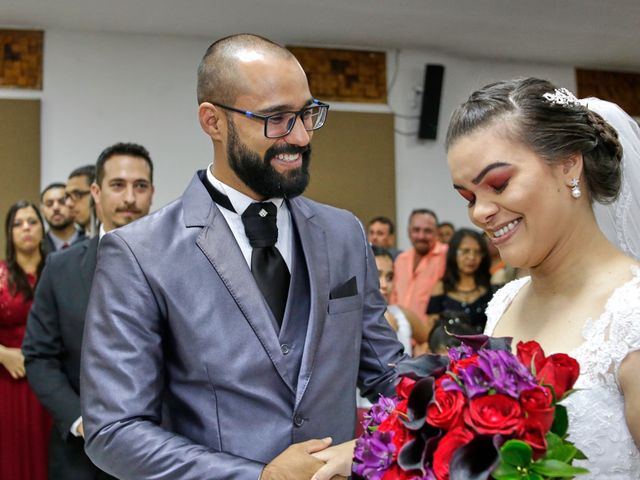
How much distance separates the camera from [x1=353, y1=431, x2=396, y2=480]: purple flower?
1.35 metres

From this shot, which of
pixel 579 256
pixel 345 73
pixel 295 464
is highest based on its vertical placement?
pixel 345 73

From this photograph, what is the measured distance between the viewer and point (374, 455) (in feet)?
4.49

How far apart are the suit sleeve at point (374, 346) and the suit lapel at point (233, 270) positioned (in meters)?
0.30

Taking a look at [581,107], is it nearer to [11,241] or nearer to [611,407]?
[611,407]

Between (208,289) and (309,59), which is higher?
(309,59)

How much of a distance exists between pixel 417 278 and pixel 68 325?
355cm

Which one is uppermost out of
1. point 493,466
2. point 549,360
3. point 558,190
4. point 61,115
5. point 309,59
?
point 309,59

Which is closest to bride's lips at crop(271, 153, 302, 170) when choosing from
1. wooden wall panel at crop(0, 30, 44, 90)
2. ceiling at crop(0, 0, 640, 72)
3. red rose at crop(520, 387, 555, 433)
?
red rose at crop(520, 387, 555, 433)

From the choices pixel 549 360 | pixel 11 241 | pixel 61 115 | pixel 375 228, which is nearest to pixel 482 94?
pixel 549 360

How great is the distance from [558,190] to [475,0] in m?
6.17

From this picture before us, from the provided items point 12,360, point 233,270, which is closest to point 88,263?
point 233,270

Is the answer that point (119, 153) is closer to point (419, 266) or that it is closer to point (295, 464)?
point (295, 464)

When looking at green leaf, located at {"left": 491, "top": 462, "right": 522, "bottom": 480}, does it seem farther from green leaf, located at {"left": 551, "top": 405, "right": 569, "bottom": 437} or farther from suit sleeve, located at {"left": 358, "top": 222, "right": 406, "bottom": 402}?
suit sleeve, located at {"left": 358, "top": 222, "right": 406, "bottom": 402}

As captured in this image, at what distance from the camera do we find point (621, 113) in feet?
6.39
